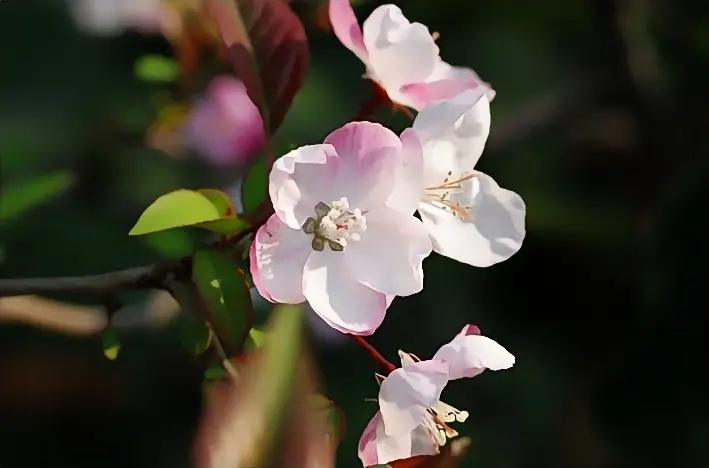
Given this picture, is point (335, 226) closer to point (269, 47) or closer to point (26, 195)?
point (269, 47)

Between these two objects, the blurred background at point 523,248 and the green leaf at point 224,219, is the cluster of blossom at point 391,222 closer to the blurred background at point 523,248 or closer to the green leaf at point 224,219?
the green leaf at point 224,219

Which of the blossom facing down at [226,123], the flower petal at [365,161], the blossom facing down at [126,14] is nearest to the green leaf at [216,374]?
the flower petal at [365,161]

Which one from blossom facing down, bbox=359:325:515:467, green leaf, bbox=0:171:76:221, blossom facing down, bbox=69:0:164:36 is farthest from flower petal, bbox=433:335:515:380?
blossom facing down, bbox=69:0:164:36

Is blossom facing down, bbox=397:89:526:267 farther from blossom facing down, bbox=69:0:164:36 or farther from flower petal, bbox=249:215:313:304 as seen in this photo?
blossom facing down, bbox=69:0:164:36

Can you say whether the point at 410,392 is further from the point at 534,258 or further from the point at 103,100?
the point at 103,100

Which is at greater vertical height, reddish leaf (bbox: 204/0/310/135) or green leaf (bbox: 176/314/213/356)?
reddish leaf (bbox: 204/0/310/135)

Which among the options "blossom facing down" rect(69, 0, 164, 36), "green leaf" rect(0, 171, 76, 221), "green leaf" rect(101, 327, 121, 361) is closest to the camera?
"green leaf" rect(101, 327, 121, 361)
